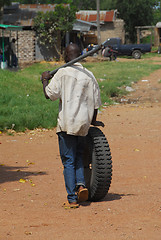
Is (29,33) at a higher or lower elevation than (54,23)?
lower

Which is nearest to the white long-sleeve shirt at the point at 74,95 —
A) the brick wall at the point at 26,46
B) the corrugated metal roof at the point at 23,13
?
the brick wall at the point at 26,46

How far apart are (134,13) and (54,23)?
1791cm

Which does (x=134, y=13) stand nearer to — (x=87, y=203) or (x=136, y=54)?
(x=136, y=54)

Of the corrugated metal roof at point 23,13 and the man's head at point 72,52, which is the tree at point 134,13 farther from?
the man's head at point 72,52

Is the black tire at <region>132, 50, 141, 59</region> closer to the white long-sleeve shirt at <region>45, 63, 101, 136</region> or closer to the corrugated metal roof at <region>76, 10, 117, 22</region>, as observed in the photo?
the corrugated metal roof at <region>76, 10, 117, 22</region>

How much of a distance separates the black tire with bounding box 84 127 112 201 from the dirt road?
149 mm

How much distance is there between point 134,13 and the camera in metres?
48.2

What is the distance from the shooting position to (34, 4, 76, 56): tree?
31.9 metres

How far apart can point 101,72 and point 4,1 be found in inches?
542

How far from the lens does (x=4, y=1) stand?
3291cm

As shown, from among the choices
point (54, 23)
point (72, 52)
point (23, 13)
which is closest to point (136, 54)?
point (54, 23)

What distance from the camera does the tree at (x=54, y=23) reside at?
31859mm

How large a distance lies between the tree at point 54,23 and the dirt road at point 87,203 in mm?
21062

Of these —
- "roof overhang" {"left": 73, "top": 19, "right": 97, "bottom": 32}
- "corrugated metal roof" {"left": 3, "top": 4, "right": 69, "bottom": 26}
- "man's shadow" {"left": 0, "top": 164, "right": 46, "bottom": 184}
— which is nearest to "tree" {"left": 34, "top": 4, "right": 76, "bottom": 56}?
"corrugated metal roof" {"left": 3, "top": 4, "right": 69, "bottom": 26}
